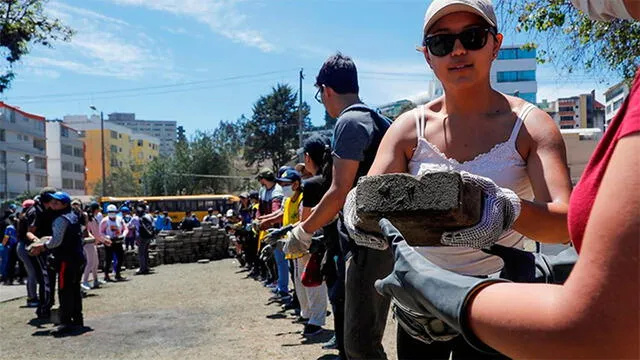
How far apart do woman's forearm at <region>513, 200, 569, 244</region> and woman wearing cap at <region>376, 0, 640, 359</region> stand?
0.88m

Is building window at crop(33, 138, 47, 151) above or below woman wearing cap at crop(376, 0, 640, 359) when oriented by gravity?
above

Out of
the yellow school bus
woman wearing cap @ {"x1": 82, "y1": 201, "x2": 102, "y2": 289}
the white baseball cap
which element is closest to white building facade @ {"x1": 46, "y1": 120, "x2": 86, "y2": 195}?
the yellow school bus

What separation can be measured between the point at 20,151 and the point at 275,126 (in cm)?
3274

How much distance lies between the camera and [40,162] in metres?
80.5

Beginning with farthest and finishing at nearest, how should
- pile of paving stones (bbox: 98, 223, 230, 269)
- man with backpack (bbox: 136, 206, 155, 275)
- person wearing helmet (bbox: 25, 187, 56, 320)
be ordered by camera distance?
pile of paving stones (bbox: 98, 223, 230, 269), man with backpack (bbox: 136, 206, 155, 275), person wearing helmet (bbox: 25, 187, 56, 320)

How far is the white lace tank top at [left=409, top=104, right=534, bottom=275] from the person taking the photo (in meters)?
2.06

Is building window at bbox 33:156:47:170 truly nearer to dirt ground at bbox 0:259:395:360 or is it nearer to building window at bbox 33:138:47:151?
building window at bbox 33:138:47:151

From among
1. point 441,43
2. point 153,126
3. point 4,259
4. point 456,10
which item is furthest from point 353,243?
point 153,126

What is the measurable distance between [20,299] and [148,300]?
8.79 ft

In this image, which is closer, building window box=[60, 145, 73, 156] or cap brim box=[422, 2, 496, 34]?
cap brim box=[422, 2, 496, 34]

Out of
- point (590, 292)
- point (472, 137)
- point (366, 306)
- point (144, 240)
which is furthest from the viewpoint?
point (144, 240)

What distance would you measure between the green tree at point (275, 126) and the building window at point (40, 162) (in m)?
30.8

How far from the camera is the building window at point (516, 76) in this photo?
3580 inches

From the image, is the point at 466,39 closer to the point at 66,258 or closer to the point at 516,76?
the point at 66,258
